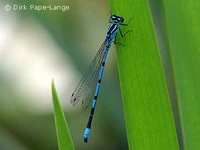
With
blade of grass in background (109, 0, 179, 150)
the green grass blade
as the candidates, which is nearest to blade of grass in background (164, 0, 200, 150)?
blade of grass in background (109, 0, 179, 150)

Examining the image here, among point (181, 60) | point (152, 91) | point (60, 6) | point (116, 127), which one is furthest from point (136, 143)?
point (60, 6)

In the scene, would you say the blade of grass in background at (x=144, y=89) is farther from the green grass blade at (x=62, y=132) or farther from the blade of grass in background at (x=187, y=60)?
the green grass blade at (x=62, y=132)

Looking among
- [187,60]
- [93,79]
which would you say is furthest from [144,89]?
[93,79]

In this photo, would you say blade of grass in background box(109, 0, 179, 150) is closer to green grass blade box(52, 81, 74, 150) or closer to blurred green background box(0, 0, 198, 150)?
green grass blade box(52, 81, 74, 150)

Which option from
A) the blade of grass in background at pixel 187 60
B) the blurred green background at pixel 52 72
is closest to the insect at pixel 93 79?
the blurred green background at pixel 52 72

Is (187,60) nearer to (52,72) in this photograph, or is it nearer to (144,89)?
(144,89)

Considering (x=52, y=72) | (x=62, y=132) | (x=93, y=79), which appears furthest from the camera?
(x=52, y=72)
